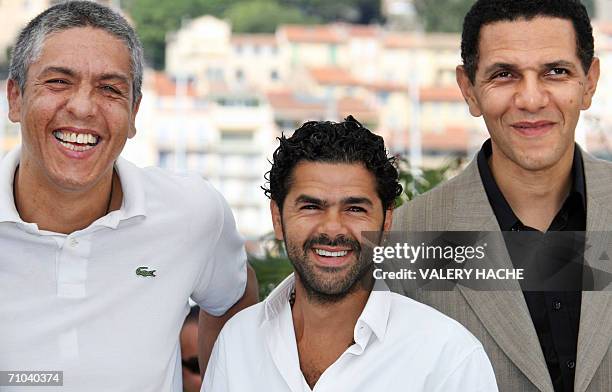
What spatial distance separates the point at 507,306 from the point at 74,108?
1146 mm

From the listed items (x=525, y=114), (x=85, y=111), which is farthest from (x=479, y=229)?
(x=85, y=111)

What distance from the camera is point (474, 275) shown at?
8.38 feet

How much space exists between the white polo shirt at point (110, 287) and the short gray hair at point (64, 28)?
0.77 ft

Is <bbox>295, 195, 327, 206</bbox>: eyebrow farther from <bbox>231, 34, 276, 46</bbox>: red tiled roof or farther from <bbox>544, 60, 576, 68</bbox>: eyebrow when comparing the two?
<bbox>231, 34, 276, 46</bbox>: red tiled roof

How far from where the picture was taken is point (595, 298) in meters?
2.45

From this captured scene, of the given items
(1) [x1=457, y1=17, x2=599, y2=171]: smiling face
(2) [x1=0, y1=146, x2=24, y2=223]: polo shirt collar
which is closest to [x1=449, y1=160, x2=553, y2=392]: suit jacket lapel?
(1) [x1=457, y1=17, x2=599, y2=171]: smiling face

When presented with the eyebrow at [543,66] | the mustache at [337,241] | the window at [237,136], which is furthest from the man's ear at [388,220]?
the window at [237,136]

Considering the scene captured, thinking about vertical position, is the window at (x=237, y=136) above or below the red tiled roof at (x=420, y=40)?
below

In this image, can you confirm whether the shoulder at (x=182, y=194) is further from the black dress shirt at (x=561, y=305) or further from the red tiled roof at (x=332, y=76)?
the red tiled roof at (x=332, y=76)

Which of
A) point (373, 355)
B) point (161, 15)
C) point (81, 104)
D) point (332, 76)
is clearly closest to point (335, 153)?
point (373, 355)

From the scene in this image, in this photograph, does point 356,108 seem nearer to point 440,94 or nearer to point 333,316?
point 440,94

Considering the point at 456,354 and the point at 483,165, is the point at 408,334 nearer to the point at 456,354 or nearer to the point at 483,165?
the point at 456,354

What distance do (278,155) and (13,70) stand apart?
0.69 meters

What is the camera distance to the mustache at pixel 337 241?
2289 mm
